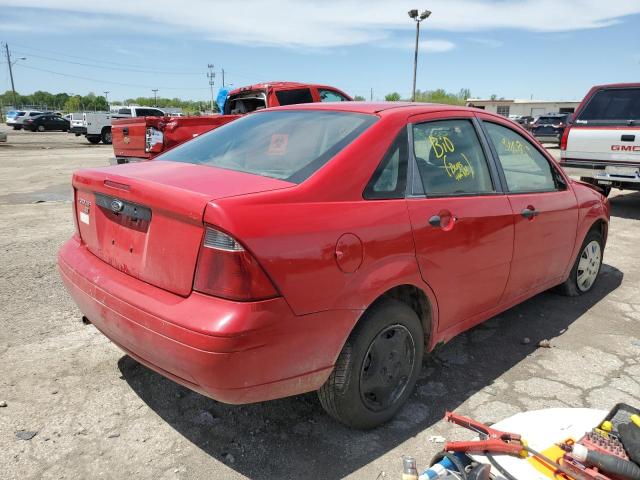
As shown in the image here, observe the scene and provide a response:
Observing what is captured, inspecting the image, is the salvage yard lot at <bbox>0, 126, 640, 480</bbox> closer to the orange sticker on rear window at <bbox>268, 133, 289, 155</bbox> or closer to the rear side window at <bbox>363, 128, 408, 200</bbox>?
the rear side window at <bbox>363, 128, 408, 200</bbox>

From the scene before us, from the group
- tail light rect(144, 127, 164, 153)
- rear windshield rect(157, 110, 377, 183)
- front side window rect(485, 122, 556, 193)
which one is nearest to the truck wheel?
tail light rect(144, 127, 164, 153)

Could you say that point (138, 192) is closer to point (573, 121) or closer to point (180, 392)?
point (180, 392)

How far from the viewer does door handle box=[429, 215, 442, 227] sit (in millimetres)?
2726

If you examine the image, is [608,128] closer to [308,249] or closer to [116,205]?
[308,249]

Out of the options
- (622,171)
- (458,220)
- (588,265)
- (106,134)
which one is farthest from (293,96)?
(106,134)

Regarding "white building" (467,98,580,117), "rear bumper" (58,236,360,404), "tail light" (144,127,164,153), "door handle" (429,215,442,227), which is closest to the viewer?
"rear bumper" (58,236,360,404)

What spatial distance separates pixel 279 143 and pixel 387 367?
136cm

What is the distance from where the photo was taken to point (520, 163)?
3.77m

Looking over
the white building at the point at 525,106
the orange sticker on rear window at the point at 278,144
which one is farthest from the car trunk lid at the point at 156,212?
the white building at the point at 525,106

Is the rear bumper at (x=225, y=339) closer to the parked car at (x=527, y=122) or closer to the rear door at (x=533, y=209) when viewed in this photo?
the rear door at (x=533, y=209)

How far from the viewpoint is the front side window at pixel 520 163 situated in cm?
352

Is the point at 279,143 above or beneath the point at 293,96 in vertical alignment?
beneath

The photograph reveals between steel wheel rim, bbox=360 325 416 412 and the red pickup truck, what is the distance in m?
6.04

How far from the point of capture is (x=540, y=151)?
3980 millimetres
